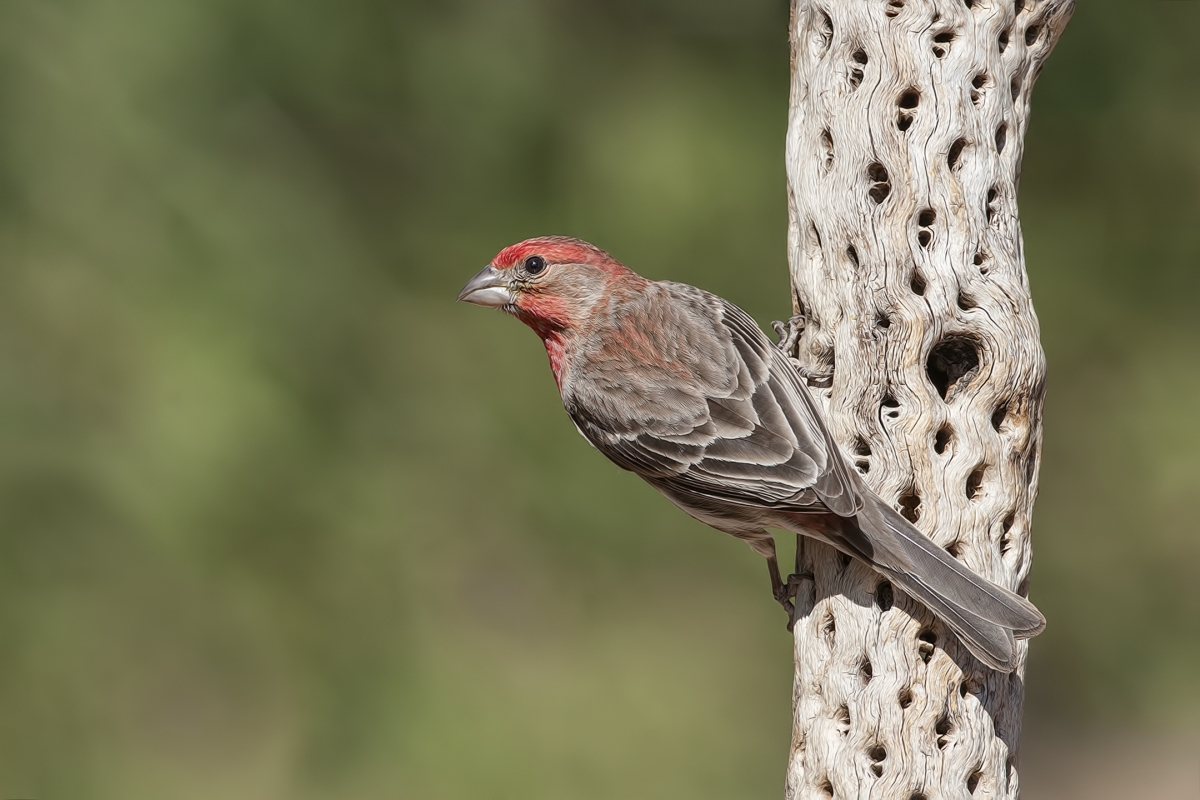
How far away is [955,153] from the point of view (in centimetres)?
390

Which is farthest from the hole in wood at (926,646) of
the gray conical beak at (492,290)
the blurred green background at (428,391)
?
the blurred green background at (428,391)

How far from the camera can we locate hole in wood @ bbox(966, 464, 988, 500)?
12.4 feet

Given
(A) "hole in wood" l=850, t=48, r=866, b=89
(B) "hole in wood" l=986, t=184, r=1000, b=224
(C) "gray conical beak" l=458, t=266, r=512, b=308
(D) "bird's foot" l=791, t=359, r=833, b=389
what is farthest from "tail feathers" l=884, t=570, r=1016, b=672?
(C) "gray conical beak" l=458, t=266, r=512, b=308

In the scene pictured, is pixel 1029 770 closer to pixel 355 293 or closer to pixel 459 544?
pixel 459 544

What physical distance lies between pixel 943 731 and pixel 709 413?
1323 millimetres

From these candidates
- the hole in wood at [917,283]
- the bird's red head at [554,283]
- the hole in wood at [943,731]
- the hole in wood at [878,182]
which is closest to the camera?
the hole in wood at [943,731]

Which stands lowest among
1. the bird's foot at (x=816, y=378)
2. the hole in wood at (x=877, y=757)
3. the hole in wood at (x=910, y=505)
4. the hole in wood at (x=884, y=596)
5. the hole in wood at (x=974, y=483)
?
the hole in wood at (x=877, y=757)

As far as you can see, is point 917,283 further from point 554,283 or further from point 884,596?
point 554,283

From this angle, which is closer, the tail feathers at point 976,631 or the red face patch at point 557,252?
the tail feathers at point 976,631

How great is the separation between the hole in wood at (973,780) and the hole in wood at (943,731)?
13 cm

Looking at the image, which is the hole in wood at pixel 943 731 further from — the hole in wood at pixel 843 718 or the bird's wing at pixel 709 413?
the bird's wing at pixel 709 413

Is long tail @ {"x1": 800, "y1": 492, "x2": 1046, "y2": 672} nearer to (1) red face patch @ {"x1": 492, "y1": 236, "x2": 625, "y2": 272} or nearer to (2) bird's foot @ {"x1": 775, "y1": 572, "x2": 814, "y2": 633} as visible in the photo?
(2) bird's foot @ {"x1": 775, "y1": 572, "x2": 814, "y2": 633}

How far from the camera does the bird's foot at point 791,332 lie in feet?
13.8

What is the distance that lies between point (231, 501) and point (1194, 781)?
7.05 meters
